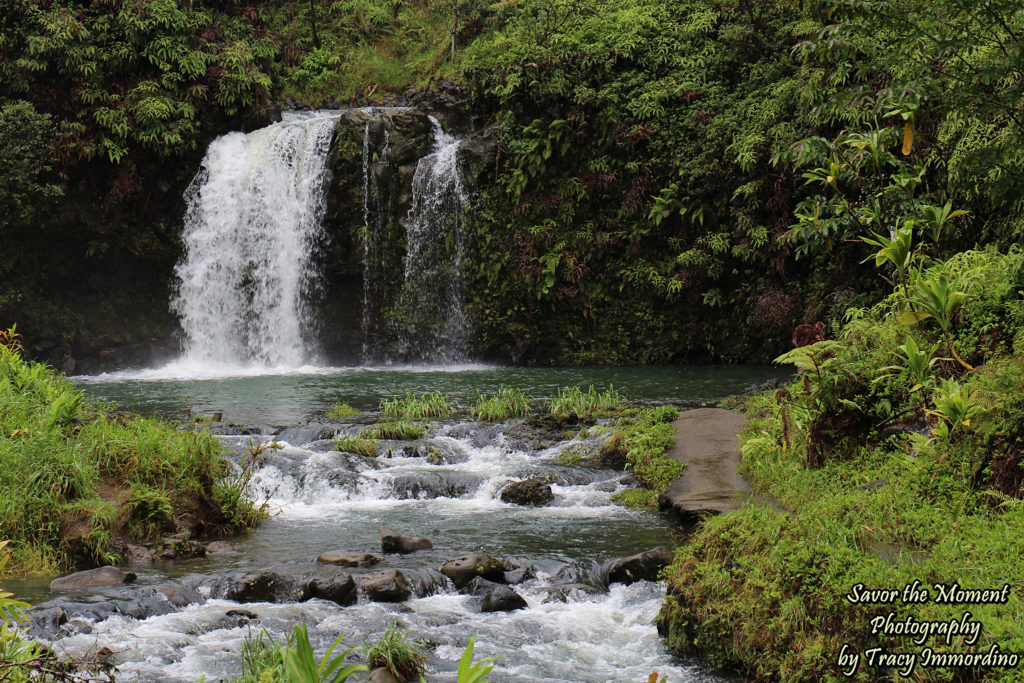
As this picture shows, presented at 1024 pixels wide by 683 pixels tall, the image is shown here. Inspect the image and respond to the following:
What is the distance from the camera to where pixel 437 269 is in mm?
19656

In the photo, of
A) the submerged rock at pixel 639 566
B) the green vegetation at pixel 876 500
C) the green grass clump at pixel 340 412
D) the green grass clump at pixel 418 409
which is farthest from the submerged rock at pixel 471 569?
the green grass clump at pixel 340 412

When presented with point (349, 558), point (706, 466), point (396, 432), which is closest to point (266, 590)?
point (349, 558)

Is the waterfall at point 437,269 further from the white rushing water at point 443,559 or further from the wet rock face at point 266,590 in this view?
the wet rock face at point 266,590

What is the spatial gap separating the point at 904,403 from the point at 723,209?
37.6ft

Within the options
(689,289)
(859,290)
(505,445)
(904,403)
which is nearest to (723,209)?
(689,289)

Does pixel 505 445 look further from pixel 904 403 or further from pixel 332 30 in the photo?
pixel 332 30

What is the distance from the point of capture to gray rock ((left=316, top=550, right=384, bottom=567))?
6207 millimetres

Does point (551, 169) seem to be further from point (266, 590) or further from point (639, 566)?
point (266, 590)

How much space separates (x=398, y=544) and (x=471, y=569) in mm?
856

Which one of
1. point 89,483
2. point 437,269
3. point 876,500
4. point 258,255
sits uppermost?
point 258,255

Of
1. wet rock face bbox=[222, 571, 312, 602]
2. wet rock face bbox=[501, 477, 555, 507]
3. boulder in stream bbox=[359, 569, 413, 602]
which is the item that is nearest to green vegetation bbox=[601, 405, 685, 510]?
wet rock face bbox=[501, 477, 555, 507]

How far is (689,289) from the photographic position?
18.0 meters

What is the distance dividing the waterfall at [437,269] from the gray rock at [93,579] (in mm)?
13905

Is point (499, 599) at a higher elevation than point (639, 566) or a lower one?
lower
